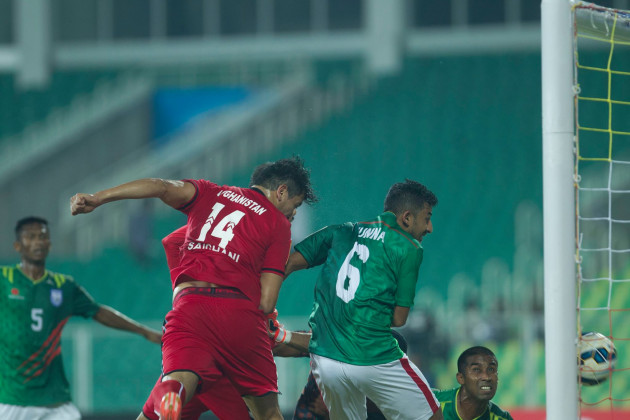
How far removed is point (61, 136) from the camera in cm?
1761

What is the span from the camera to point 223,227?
14.4ft

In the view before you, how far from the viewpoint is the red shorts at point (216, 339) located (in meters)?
4.24

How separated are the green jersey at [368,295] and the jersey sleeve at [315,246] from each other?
136 mm

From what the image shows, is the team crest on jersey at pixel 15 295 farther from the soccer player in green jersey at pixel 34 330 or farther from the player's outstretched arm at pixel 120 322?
the player's outstretched arm at pixel 120 322

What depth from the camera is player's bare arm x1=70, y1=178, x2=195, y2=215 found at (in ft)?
13.2

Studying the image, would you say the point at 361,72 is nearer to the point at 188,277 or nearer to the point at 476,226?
the point at 476,226

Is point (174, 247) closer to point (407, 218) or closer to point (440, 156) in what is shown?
point (407, 218)

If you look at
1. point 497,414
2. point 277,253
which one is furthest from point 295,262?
point 497,414

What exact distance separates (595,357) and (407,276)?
43.8 inches

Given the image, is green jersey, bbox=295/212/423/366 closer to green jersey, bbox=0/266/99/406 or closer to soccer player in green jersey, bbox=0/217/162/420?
soccer player in green jersey, bbox=0/217/162/420

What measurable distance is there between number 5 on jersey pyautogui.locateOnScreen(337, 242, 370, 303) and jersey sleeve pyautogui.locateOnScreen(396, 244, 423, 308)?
0.64 feet

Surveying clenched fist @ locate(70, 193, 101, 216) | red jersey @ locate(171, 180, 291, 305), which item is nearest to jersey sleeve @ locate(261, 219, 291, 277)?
red jersey @ locate(171, 180, 291, 305)

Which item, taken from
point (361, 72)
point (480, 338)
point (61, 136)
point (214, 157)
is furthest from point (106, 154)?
point (480, 338)

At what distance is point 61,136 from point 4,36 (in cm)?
221
